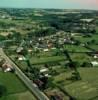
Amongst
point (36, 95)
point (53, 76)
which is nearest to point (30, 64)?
point (53, 76)

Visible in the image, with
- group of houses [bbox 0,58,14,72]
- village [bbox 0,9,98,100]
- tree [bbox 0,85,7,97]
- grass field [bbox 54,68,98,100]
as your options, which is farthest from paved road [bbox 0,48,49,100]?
grass field [bbox 54,68,98,100]

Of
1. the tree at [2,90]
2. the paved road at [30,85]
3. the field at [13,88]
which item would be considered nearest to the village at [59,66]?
the paved road at [30,85]

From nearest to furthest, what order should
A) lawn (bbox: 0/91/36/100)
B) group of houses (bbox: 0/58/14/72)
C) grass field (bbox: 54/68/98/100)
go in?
1. lawn (bbox: 0/91/36/100)
2. grass field (bbox: 54/68/98/100)
3. group of houses (bbox: 0/58/14/72)

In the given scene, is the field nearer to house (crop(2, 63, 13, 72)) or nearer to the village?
the village

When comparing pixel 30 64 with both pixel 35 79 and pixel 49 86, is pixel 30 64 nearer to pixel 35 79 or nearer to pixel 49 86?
pixel 35 79

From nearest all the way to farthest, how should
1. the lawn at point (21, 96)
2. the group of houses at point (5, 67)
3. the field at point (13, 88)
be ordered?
1. the lawn at point (21, 96)
2. the field at point (13, 88)
3. the group of houses at point (5, 67)

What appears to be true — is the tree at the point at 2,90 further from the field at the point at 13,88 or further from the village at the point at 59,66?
the village at the point at 59,66

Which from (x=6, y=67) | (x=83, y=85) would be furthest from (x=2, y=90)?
(x=6, y=67)

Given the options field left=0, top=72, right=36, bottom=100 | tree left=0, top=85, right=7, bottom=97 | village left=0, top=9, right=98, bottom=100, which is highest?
tree left=0, top=85, right=7, bottom=97
